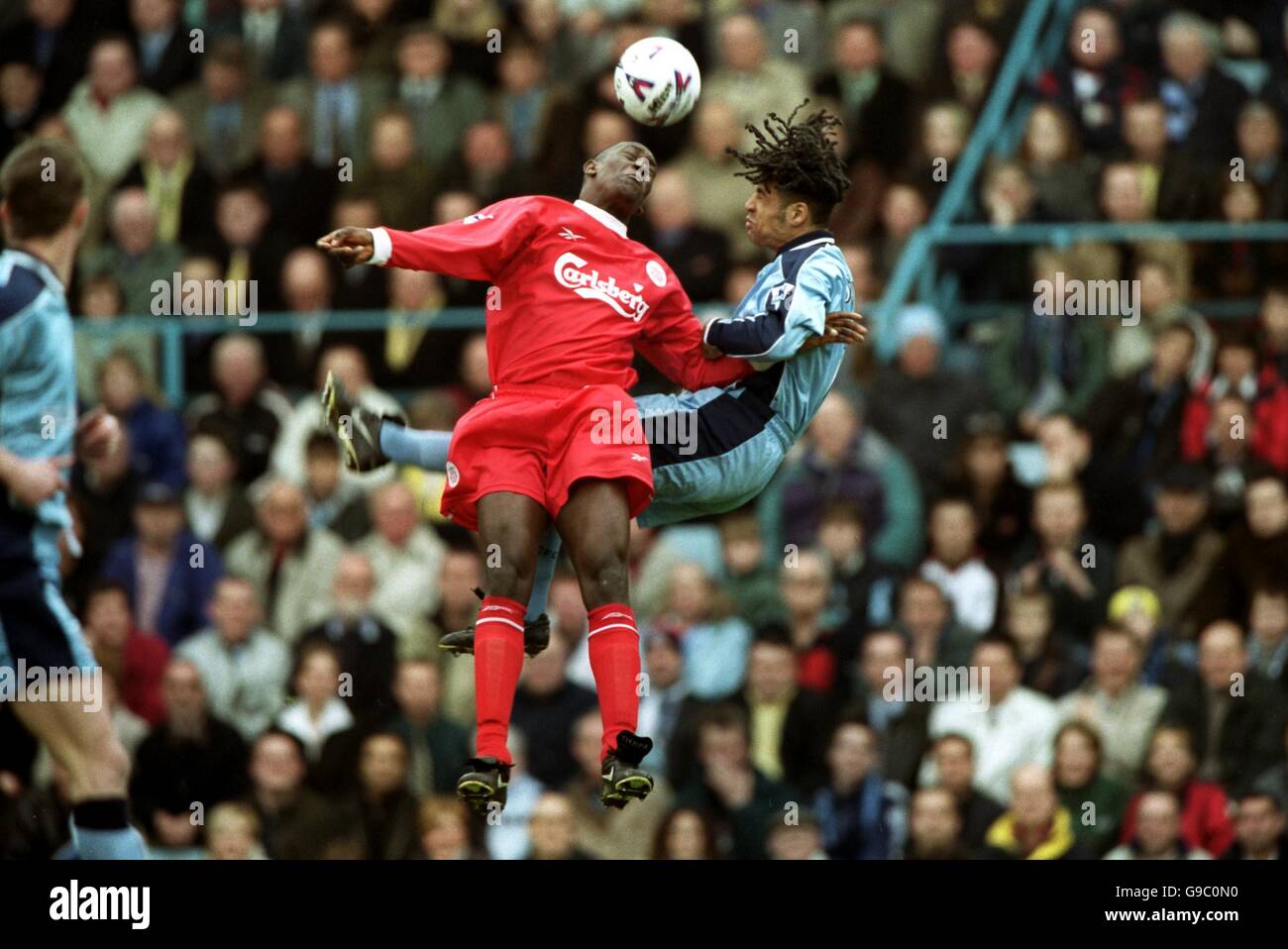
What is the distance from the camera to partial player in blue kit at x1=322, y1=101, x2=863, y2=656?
10.2 metres

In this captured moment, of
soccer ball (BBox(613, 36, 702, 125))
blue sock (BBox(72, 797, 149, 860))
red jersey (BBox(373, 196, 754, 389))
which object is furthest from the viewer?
blue sock (BBox(72, 797, 149, 860))

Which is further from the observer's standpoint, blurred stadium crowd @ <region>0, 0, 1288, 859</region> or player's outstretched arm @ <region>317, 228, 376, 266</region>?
blurred stadium crowd @ <region>0, 0, 1288, 859</region>

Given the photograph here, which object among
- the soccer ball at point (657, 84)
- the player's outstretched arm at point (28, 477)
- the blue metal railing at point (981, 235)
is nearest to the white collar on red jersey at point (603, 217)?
the soccer ball at point (657, 84)

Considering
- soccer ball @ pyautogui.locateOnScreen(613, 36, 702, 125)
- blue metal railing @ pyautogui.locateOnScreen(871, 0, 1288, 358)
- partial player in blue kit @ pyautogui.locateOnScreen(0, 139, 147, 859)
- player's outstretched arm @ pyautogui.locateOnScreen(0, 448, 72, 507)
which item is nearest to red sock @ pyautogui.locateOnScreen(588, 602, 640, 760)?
soccer ball @ pyautogui.locateOnScreen(613, 36, 702, 125)

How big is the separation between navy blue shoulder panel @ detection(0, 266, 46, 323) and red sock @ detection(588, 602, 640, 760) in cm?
255

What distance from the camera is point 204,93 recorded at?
52.4ft

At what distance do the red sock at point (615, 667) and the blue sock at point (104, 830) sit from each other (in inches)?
82.4

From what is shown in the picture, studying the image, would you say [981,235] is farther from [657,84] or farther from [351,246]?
[351,246]

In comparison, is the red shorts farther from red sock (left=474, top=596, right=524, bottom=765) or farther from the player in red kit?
red sock (left=474, top=596, right=524, bottom=765)

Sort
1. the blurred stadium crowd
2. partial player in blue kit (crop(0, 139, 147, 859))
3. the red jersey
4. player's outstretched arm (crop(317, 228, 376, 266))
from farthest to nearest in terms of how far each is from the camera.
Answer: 1. the blurred stadium crowd
2. partial player in blue kit (crop(0, 139, 147, 859))
3. the red jersey
4. player's outstretched arm (crop(317, 228, 376, 266))

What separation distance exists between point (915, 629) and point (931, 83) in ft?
10.8

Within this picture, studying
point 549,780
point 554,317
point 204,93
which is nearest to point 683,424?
point 554,317

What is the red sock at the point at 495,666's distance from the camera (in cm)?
981

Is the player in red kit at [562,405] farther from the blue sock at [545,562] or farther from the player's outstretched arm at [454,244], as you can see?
the blue sock at [545,562]
